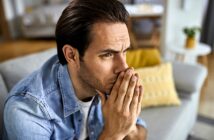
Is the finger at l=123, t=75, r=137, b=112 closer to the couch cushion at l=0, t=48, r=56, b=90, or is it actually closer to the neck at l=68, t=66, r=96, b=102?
the neck at l=68, t=66, r=96, b=102

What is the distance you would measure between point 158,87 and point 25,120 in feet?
3.38

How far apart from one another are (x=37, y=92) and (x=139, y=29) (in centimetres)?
337

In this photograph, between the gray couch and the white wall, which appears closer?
the gray couch

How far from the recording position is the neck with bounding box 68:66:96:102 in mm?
962

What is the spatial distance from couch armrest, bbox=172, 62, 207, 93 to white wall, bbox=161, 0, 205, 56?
33.2 inches

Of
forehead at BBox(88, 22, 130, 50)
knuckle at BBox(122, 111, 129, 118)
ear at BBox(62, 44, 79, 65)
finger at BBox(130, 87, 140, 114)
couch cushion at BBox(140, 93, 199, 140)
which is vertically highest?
forehead at BBox(88, 22, 130, 50)

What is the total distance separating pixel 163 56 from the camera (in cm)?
290

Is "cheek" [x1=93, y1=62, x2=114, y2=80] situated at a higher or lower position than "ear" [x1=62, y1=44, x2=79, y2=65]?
lower

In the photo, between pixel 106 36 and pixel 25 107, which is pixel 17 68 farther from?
pixel 106 36

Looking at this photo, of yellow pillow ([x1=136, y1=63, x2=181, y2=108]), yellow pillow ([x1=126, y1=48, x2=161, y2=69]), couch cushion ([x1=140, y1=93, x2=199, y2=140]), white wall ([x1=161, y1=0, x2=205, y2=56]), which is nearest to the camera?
couch cushion ([x1=140, y1=93, x2=199, y2=140])

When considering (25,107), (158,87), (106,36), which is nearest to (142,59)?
(158,87)

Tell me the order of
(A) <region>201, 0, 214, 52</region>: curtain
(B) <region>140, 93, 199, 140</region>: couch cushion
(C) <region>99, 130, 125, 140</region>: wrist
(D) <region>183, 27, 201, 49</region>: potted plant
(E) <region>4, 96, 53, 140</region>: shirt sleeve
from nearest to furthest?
(E) <region>4, 96, 53, 140</region>: shirt sleeve, (C) <region>99, 130, 125, 140</region>: wrist, (B) <region>140, 93, 199, 140</region>: couch cushion, (D) <region>183, 27, 201, 49</region>: potted plant, (A) <region>201, 0, 214, 52</region>: curtain

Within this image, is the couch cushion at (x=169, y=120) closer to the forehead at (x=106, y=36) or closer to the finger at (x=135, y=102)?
the finger at (x=135, y=102)

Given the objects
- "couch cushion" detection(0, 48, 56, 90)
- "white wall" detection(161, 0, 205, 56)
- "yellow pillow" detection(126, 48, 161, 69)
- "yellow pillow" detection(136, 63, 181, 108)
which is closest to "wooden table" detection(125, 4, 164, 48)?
"white wall" detection(161, 0, 205, 56)
